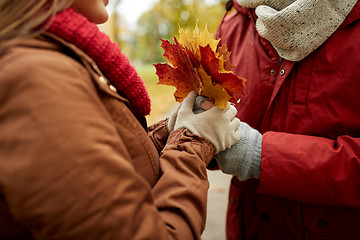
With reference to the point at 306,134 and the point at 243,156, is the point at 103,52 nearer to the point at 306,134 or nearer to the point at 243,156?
the point at 243,156

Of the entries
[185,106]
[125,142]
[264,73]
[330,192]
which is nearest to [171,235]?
[125,142]

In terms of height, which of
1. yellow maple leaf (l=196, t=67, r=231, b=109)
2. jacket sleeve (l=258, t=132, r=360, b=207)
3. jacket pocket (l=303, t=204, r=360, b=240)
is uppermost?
yellow maple leaf (l=196, t=67, r=231, b=109)

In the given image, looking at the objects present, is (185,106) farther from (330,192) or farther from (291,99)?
(330,192)

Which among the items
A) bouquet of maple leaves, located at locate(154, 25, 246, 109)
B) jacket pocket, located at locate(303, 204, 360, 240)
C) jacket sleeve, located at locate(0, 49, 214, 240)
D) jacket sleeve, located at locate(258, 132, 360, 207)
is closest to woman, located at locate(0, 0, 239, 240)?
jacket sleeve, located at locate(0, 49, 214, 240)

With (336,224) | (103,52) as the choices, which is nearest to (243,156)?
(336,224)

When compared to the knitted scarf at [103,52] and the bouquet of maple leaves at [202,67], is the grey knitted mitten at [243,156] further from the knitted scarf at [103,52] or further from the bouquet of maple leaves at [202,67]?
the knitted scarf at [103,52]

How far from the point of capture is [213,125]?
4.01 feet

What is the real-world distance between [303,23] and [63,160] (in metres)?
1.17

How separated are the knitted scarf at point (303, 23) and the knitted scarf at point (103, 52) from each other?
74cm

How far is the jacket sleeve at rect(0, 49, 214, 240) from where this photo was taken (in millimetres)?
637

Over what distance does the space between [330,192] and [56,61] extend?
46.8 inches

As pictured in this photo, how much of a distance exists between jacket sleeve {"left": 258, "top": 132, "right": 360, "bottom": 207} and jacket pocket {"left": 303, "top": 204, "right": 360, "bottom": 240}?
140mm

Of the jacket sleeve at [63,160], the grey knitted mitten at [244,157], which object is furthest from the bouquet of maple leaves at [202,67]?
the jacket sleeve at [63,160]

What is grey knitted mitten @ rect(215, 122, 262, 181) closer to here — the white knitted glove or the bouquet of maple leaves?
the white knitted glove
